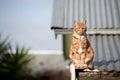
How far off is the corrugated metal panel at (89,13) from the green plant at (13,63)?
6.97m

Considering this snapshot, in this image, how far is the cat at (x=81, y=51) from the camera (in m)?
5.42

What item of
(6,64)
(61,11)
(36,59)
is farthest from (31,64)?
(61,11)

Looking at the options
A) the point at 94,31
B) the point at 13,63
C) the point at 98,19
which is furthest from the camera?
the point at 13,63

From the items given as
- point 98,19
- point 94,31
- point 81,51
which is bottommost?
point 81,51

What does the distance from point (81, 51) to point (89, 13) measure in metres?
2.21

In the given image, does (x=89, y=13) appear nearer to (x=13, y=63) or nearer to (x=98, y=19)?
(x=98, y=19)

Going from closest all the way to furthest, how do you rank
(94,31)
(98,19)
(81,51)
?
(81,51)
(94,31)
(98,19)

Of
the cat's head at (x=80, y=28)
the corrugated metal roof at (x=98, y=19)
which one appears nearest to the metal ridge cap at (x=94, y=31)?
the corrugated metal roof at (x=98, y=19)

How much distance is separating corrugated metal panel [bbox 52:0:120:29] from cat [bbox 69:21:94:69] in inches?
57.0

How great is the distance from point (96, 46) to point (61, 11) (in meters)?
1.51

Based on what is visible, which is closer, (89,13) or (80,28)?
(80,28)

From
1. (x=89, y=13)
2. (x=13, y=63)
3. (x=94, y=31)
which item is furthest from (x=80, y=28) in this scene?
(x=13, y=63)

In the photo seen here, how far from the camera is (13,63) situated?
47.1ft

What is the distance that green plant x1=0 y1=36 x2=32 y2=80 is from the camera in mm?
14039
